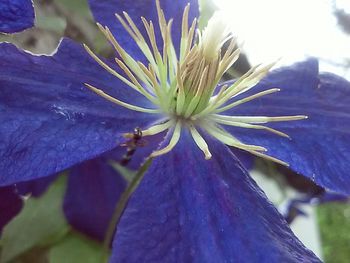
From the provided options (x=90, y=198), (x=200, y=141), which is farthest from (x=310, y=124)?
(x=90, y=198)

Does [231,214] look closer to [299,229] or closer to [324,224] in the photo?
[299,229]

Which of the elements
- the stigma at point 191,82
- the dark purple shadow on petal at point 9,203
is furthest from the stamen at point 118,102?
the dark purple shadow on petal at point 9,203

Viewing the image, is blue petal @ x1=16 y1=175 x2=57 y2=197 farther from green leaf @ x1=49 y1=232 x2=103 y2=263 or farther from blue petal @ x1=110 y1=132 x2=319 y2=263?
blue petal @ x1=110 y1=132 x2=319 y2=263

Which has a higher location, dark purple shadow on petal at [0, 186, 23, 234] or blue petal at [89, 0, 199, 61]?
blue petal at [89, 0, 199, 61]

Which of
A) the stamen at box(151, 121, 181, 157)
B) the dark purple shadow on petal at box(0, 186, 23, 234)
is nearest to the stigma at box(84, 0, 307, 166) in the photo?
the stamen at box(151, 121, 181, 157)

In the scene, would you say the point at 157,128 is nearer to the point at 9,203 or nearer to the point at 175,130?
the point at 175,130

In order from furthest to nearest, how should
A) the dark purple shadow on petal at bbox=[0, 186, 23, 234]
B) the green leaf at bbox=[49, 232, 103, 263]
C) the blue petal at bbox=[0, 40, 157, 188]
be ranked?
the green leaf at bbox=[49, 232, 103, 263], the dark purple shadow on petal at bbox=[0, 186, 23, 234], the blue petal at bbox=[0, 40, 157, 188]
